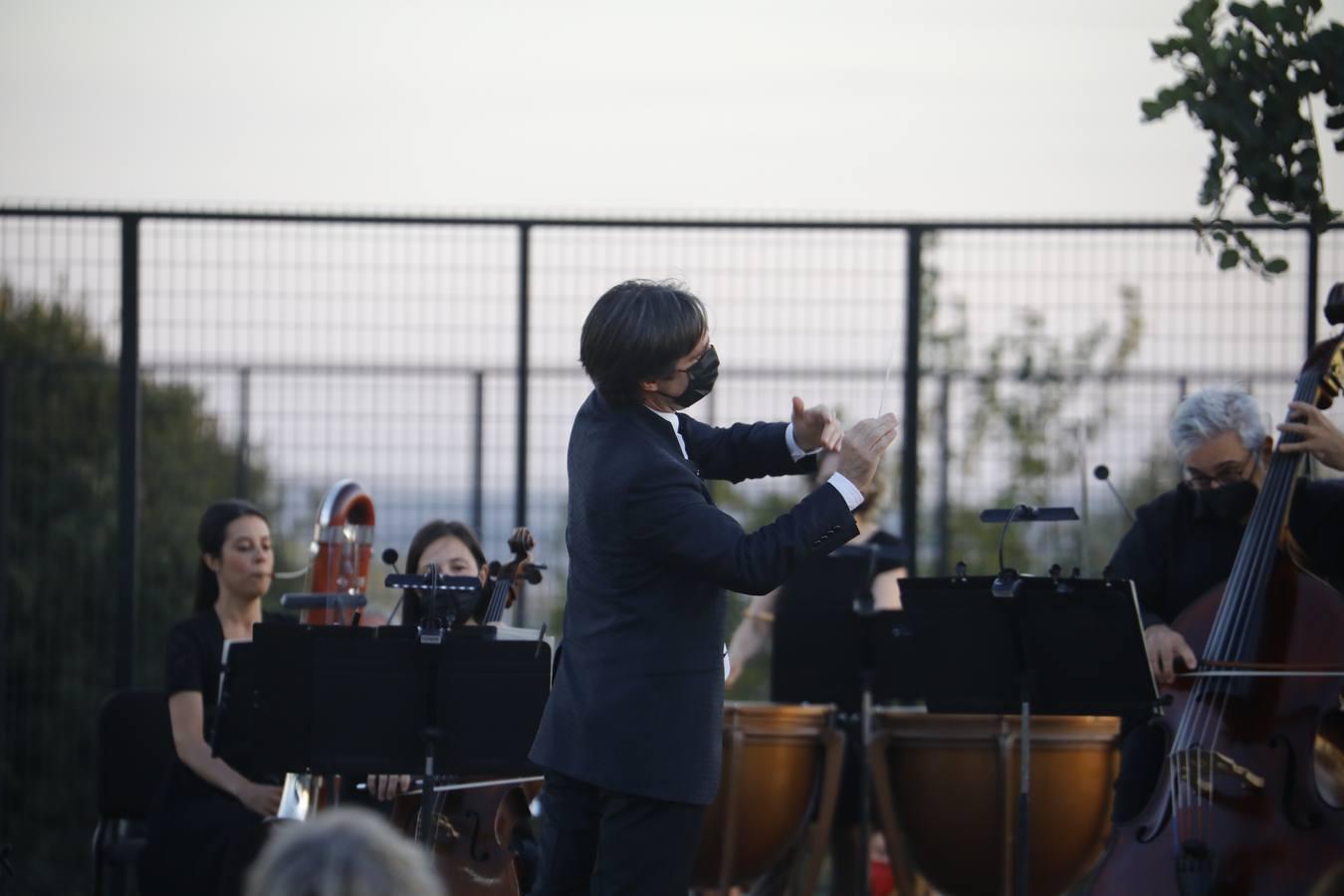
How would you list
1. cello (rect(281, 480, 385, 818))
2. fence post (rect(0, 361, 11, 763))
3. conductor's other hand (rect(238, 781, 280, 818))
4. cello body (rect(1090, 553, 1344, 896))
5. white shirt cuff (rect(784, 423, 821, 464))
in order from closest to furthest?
1. white shirt cuff (rect(784, 423, 821, 464))
2. cello body (rect(1090, 553, 1344, 896))
3. cello (rect(281, 480, 385, 818))
4. conductor's other hand (rect(238, 781, 280, 818))
5. fence post (rect(0, 361, 11, 763))

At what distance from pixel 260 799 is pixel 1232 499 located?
3.13 metres

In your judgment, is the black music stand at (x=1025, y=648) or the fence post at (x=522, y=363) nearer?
the black music stand at (x=1025, y=648)

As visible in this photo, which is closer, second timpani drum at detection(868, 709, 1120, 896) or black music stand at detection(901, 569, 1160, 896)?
black music stand at detection(901, 569, 1160, 896)

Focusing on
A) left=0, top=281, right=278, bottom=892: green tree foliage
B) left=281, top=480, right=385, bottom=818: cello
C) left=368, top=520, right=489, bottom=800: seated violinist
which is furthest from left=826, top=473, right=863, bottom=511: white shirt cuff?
left=0, top=281, right=278, bottom=892: green tree foliage

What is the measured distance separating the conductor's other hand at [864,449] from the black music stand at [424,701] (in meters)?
1.12

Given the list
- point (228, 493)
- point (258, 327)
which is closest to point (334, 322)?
point (258, 327)

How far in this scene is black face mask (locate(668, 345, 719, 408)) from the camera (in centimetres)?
366

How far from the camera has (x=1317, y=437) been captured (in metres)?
4.39

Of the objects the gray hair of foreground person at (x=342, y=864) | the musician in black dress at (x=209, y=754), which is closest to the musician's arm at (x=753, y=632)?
the musician in black dress at (x=209, y=754)

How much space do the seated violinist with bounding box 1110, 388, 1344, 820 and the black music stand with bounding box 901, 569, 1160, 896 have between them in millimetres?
376

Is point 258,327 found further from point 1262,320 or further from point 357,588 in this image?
point 1262,320

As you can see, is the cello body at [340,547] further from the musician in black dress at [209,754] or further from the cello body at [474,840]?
the cello body at [474,840]

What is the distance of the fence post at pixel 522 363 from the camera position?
6324 mm

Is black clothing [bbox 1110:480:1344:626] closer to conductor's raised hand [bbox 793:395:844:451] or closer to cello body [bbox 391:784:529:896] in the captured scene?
conductor's raised hand [bbox 793:395:844:451]
